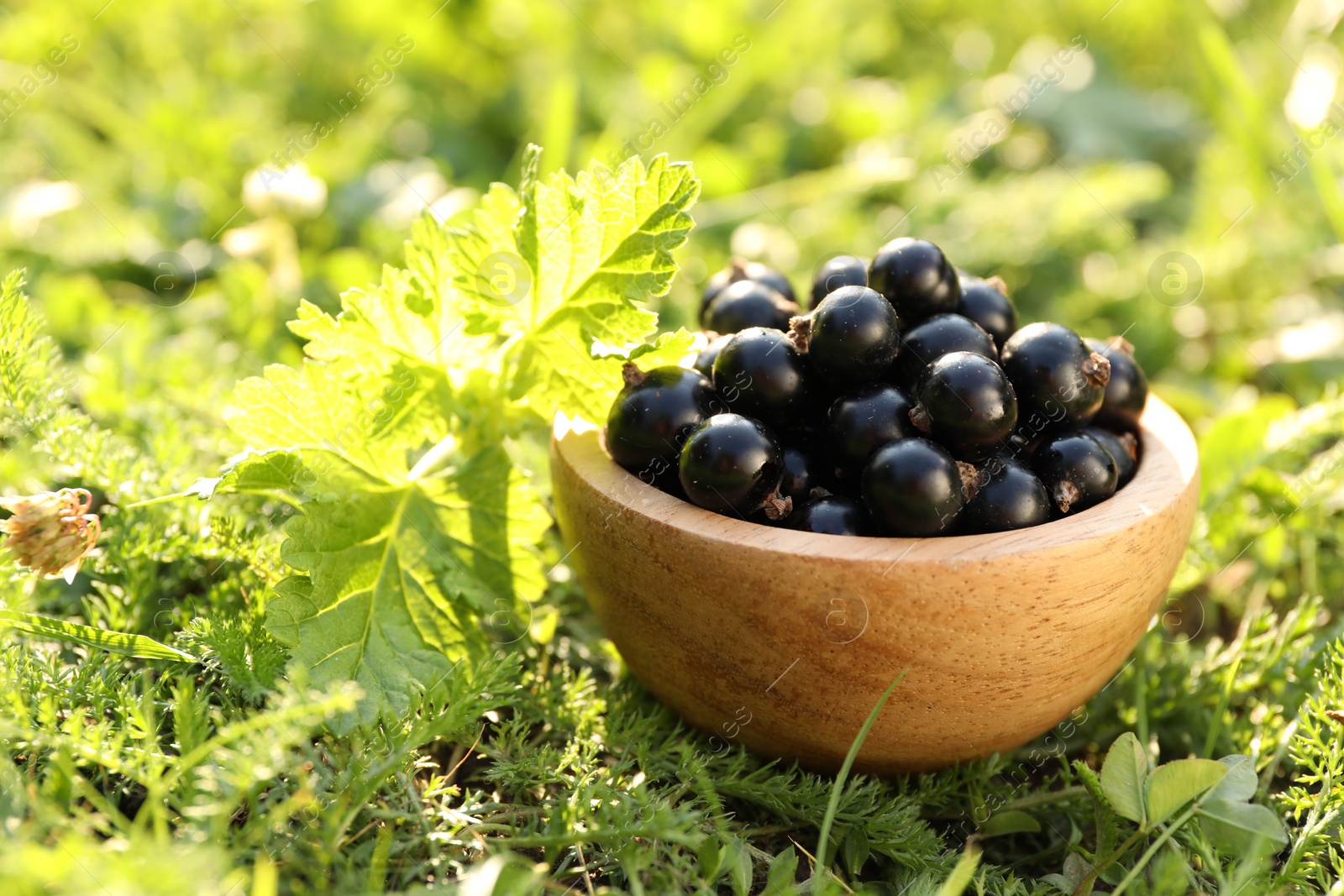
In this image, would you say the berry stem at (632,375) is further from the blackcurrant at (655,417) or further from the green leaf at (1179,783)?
the green leaf at (1179,783)

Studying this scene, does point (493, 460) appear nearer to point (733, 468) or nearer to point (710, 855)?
point (733, 468)

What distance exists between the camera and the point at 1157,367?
2.00 m

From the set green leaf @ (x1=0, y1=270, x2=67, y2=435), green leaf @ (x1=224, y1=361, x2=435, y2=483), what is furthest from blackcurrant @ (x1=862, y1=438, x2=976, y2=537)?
green leaf @ (x1=0, y1=270, x2=67, y2=435)

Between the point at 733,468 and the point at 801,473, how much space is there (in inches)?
4.8

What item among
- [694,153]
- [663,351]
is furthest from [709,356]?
[694,153]

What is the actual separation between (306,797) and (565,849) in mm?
293

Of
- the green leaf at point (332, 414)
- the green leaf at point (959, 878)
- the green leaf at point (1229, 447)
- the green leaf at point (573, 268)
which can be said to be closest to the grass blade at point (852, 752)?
the green leaf at point (959, 878)

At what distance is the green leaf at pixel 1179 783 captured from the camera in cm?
95

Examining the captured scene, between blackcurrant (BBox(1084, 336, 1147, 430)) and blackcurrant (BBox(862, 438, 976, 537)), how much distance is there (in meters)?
0.33

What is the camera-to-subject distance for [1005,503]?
923mm

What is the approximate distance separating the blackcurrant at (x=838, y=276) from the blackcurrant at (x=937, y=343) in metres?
0.11

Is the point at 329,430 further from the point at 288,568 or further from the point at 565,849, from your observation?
the point at 565,849

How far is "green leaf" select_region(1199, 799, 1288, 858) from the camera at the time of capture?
3.04 ft

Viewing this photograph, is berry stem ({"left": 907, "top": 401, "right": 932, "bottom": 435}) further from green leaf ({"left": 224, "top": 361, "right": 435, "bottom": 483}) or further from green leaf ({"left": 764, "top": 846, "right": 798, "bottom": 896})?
green leaf ({"left": 224, "top": 361, "right": 435, "bottom": 483})
